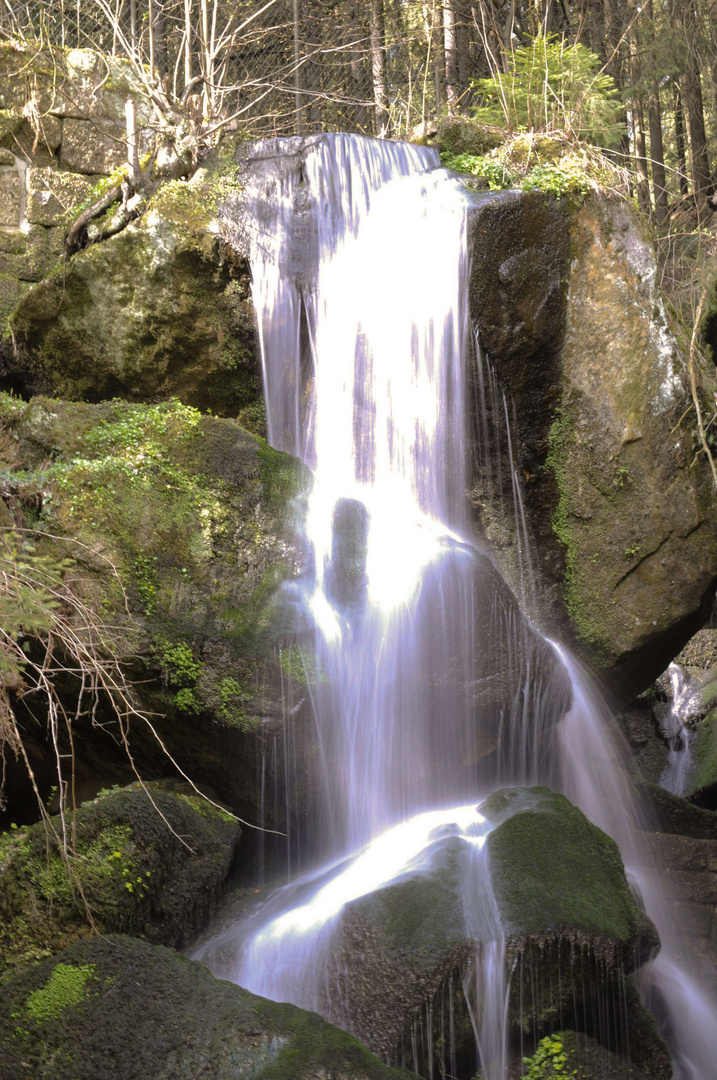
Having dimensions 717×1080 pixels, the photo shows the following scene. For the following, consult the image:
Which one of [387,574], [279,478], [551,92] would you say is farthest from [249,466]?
[551,92]

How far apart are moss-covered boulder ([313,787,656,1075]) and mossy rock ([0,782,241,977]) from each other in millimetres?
890

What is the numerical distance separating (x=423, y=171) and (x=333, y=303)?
162cm

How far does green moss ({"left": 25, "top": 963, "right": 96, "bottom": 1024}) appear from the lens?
3311mm

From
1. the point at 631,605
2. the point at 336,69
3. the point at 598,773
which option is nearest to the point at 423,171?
the point at 631,605

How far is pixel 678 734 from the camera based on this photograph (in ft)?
31.3

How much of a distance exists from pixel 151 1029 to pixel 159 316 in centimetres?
579

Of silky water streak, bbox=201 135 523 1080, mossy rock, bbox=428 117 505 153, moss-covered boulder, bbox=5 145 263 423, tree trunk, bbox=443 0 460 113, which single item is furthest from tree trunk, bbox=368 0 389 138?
moss-covered boulder, bbox=5 145 263 423

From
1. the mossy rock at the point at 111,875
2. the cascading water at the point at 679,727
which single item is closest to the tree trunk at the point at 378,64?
the cascading water at the point at 679,727

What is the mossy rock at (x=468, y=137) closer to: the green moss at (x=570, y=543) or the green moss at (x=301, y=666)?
the green moss at (x=570, y=543)

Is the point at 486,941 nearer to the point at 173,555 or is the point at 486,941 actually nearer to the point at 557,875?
the point at 557,875

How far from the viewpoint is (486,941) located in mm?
4055

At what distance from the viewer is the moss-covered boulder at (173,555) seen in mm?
5441

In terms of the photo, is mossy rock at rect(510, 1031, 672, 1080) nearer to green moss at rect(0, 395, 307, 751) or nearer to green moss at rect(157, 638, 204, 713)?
green moss at rect(0, 395, 307, 751)

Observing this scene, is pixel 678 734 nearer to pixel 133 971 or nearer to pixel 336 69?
pixel 133 971
